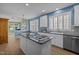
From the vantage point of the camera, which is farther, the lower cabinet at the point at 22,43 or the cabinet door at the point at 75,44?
the lower cabinet at the point at 22,43

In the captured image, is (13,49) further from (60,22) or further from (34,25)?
(60,22)

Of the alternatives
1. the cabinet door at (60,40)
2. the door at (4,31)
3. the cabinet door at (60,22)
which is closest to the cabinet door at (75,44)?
the cabinet door at (60,40)

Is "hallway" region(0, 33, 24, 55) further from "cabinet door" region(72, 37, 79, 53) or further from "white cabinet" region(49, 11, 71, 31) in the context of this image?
"cabinet door" region(72, 37, 79, 53)

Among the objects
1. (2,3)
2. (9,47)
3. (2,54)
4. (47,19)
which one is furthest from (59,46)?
(2,3)

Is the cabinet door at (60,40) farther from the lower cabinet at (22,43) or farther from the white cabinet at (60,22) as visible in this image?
the lower cabinet at (22,43)

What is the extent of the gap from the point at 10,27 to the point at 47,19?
0.89 metres

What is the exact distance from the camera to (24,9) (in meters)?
2.59

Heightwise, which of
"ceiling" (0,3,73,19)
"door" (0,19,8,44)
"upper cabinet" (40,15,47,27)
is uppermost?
"ceiling" (0,3,73,19)

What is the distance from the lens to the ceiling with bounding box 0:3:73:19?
99.1 inches

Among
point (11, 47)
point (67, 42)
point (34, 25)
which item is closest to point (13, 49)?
point (11, 47)

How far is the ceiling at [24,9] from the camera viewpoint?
2.52 meters

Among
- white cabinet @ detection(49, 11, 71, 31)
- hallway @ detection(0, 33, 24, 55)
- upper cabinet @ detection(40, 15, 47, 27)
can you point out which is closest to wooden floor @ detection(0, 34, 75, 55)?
hallway @ detection(0, 33, 24, 55)

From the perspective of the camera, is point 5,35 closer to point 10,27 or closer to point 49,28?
point 10,27

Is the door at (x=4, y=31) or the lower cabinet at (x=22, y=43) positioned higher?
the door at (x=4, y=31)
